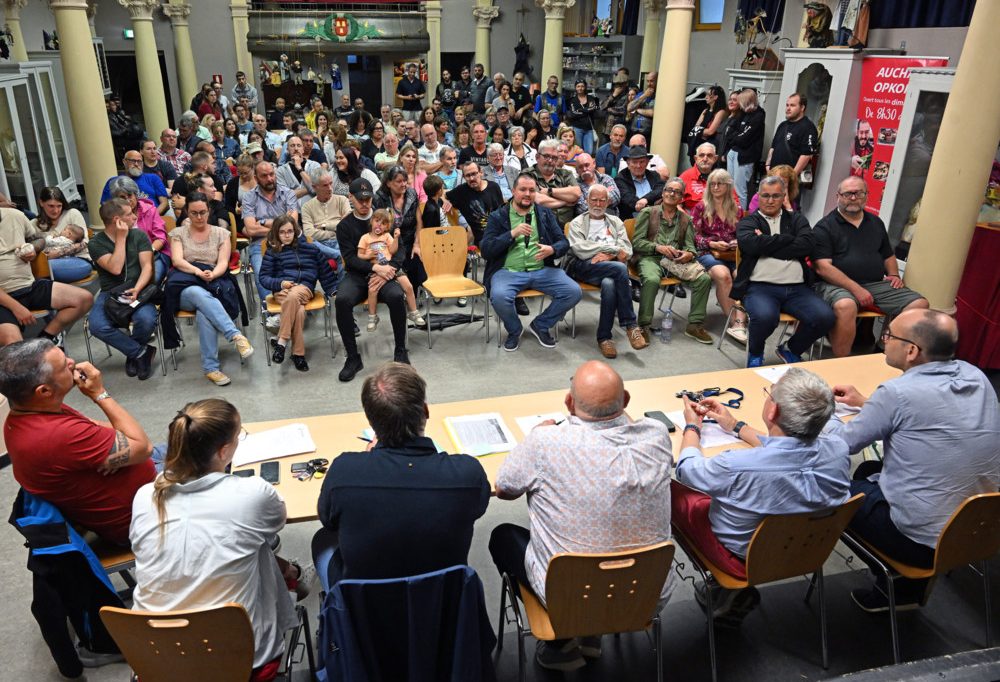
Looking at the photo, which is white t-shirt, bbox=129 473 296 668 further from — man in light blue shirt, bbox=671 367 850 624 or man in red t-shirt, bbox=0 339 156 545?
man in light blue shirt, bbox=671 367 850 624

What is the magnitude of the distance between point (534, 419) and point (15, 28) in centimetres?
1151

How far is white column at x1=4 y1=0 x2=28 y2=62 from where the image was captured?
10.4 m

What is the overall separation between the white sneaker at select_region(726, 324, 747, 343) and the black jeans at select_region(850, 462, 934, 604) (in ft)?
8.86

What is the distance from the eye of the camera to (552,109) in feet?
38.1

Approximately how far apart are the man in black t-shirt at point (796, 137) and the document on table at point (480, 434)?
5.69m

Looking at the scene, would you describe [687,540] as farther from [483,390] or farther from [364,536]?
[483,390]

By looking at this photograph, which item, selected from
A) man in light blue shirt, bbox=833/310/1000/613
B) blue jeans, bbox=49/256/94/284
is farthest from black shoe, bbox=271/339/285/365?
man in light blue shirt, bbox=833/310/1000/613

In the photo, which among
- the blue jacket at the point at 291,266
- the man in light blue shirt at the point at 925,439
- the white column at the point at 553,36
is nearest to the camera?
the man in light blue shirt at the point at 925,439

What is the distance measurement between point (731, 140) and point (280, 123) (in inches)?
308

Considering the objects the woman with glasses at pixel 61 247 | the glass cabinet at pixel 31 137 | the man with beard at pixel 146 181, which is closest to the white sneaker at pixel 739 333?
the woman with glasses at pixel 61 247

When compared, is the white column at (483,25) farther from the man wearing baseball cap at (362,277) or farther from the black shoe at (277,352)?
the black shoe at (277,352)

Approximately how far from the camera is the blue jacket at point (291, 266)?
512cm

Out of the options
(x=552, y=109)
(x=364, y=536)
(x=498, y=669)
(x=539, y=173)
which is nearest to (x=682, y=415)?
(x=498, y=669)

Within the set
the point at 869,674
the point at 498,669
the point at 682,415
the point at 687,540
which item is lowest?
the point at 498,669
